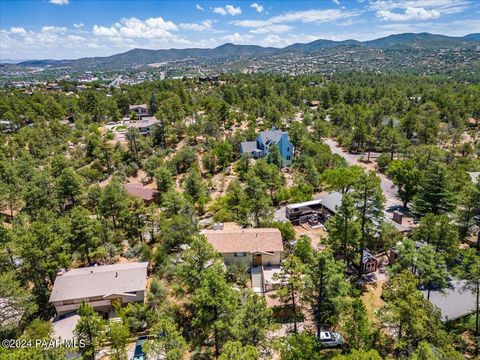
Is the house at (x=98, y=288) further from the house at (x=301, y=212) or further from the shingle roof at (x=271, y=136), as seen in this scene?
the shingle roof at (x=271, y=136)

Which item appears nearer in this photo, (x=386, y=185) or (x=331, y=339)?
(x=331, y=339)

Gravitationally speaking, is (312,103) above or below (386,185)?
above

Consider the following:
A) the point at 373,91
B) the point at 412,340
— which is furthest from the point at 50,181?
the point at 373,91

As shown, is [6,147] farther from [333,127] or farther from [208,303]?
[333,127]

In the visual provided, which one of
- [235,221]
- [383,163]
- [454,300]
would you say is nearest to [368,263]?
[454,300]

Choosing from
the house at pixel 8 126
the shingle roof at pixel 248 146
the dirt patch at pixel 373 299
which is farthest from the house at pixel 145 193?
the house at pixel 8 126

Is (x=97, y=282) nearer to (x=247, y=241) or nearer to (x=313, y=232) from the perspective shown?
(x=247, y=241)

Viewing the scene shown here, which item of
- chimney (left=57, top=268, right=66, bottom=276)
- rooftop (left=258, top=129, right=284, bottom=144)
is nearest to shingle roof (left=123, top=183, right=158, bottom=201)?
chimney (left=57, top=268, right=66, bottom=276)
